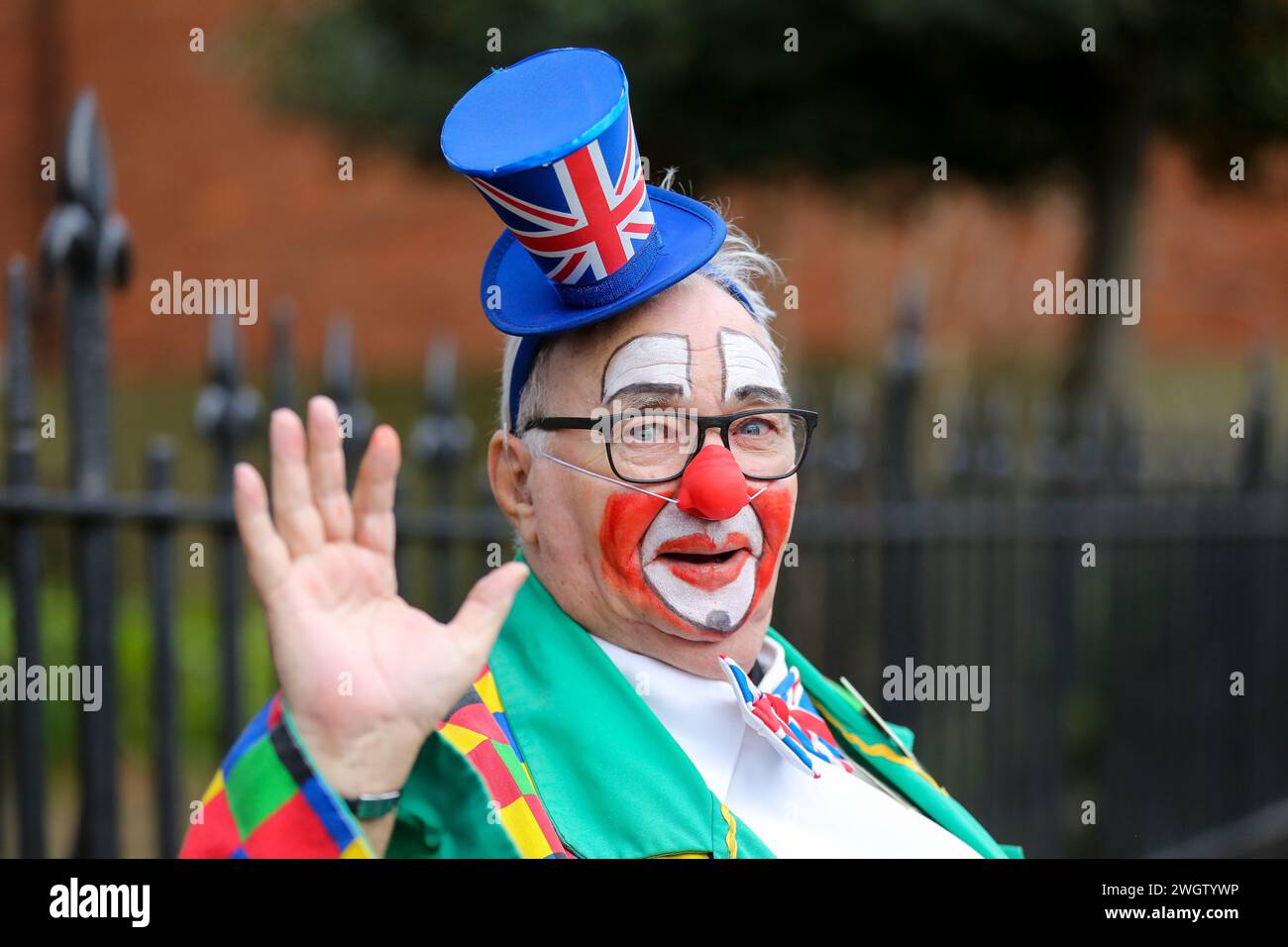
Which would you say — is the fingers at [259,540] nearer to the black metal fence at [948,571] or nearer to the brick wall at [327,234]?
the black metal fence at [948,571]

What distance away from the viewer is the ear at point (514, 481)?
6.44 feet

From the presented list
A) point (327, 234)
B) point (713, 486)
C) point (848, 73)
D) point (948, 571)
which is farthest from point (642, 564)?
point (327, 234)

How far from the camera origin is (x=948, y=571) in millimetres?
4645

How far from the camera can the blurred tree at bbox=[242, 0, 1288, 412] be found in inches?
246

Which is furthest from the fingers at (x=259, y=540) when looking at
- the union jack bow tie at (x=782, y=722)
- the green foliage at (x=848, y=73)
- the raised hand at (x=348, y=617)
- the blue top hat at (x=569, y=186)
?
the green foliage at (x=848, y=73)

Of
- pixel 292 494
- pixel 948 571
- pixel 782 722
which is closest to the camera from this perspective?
pixel 292 494

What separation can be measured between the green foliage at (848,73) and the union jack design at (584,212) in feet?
14.3

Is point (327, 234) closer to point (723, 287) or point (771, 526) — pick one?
point (723, 287)

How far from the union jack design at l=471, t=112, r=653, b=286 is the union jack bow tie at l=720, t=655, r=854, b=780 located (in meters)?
0.53

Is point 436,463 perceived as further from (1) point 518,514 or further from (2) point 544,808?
(2) point 544,808

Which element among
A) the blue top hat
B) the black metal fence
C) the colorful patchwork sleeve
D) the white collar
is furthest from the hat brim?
the black metal fence

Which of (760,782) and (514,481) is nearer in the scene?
(760,782)

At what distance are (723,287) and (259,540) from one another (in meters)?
0.77

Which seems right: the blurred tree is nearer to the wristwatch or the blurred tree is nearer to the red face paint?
the red face paint
